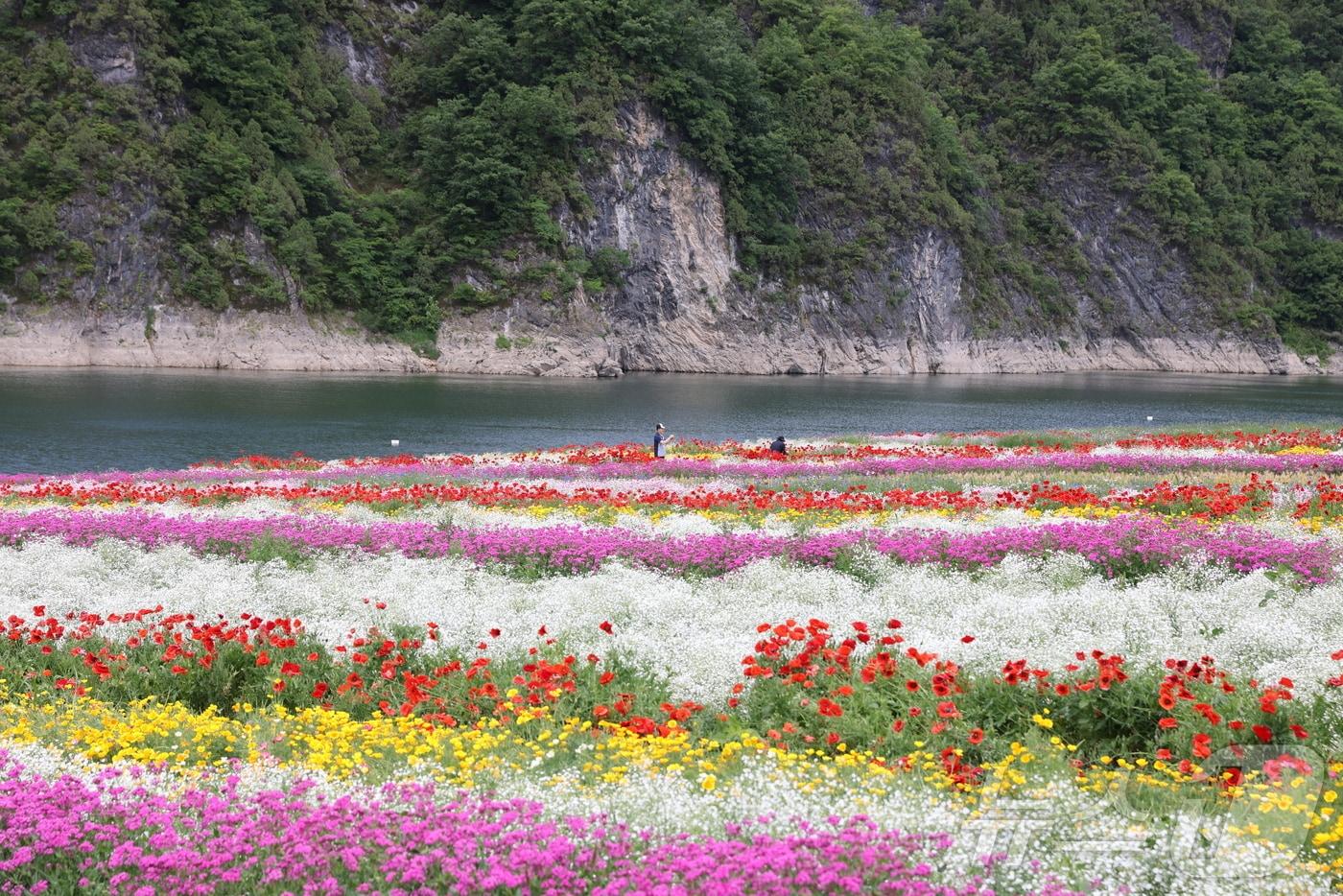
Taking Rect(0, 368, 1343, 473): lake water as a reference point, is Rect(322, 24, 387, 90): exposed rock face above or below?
above

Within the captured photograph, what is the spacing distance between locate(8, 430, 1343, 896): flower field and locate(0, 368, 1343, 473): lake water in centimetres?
2580

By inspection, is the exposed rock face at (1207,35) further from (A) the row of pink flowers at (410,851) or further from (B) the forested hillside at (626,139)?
(A) the row of pink flowers at (410,851)

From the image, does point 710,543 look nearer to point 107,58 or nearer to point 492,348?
point 492,348

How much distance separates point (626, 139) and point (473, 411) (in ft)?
172

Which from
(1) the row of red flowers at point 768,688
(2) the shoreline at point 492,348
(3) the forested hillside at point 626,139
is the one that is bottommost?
(1) the row of red flowers at point 768,688

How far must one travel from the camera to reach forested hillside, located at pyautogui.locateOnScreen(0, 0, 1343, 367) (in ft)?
279

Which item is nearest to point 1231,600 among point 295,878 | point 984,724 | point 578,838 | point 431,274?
point 984,724

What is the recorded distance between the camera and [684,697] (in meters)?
8.96

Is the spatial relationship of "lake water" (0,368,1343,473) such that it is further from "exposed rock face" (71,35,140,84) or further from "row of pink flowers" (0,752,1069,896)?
"row of pink flowers" (0,752,1069,896)

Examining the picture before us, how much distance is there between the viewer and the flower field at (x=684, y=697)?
536 cm

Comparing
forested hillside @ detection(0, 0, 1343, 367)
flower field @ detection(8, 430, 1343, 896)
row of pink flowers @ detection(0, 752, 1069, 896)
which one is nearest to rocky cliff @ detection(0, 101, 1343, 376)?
forested hillside @ detection(0, 0, 1343, 367)

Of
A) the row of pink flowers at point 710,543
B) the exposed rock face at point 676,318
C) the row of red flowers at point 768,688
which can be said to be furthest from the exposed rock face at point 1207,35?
the row of red flowers at point 768,688

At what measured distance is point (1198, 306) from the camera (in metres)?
139

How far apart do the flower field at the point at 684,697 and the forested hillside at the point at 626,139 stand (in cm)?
7635
